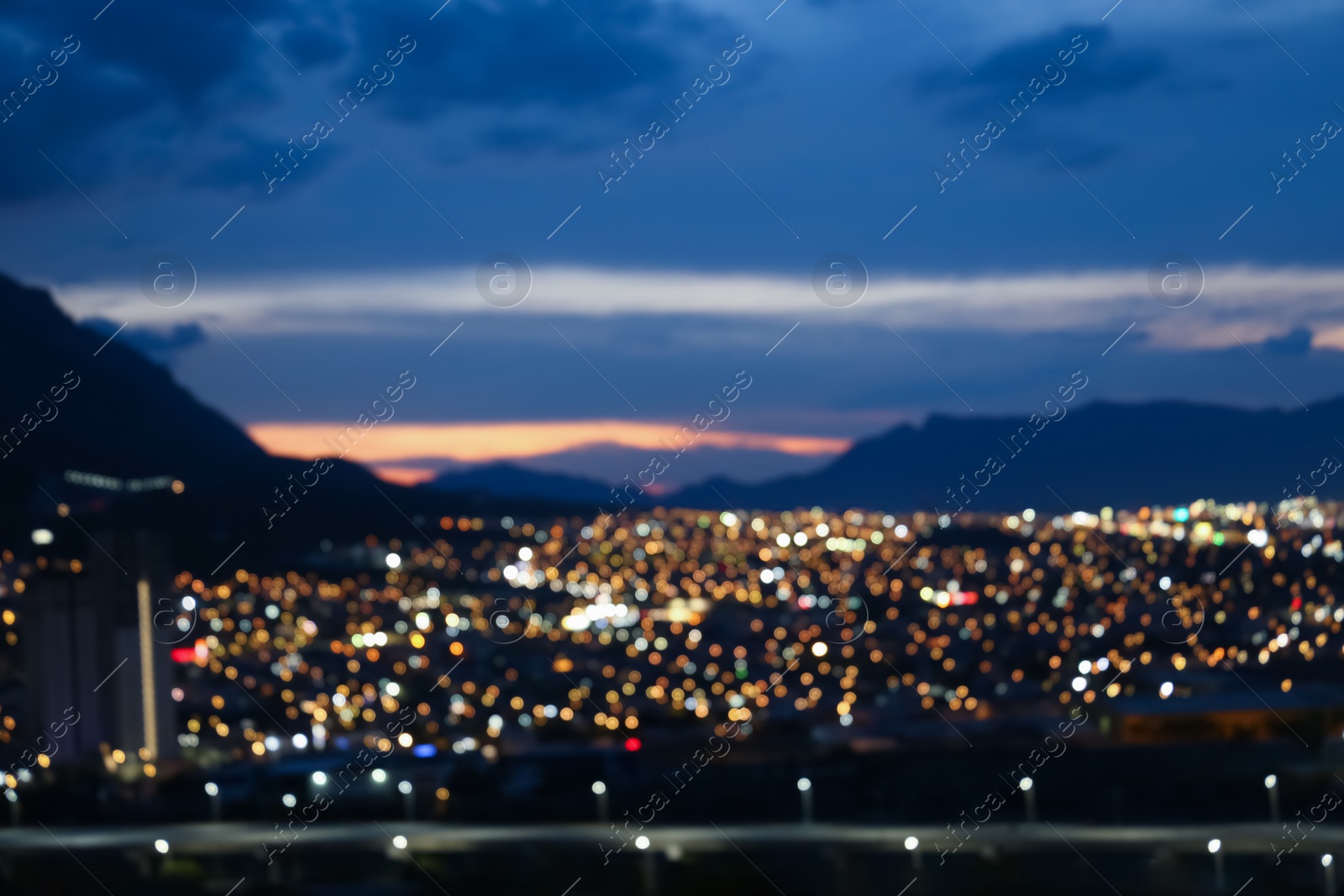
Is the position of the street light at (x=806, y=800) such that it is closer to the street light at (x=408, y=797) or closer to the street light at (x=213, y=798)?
the street light at (x=408, y=797)

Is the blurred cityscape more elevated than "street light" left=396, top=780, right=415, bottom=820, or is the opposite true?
the blurred cityscape

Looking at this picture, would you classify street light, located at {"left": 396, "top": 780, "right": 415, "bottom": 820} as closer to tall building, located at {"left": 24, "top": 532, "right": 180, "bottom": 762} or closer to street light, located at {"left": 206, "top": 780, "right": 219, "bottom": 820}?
street light, located at {"left": 206, "top": 780, "right": 219, "bottom": 820}

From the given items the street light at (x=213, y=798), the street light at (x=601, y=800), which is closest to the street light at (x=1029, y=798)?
the street light at (x=601, y=800)

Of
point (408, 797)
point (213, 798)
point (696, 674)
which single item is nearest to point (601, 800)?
point (408, 797)

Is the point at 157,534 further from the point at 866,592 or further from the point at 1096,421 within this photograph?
the point at 1096,421

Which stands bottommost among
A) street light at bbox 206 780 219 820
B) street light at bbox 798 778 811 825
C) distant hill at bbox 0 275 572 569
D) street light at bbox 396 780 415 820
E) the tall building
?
street light at bbox 798 778 811 825

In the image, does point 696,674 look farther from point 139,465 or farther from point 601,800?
point 601,800

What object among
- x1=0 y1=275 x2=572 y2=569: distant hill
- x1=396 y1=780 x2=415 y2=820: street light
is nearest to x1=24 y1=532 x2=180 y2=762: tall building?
x1=0 y1=275 x2=572 y2=569: distant hill
